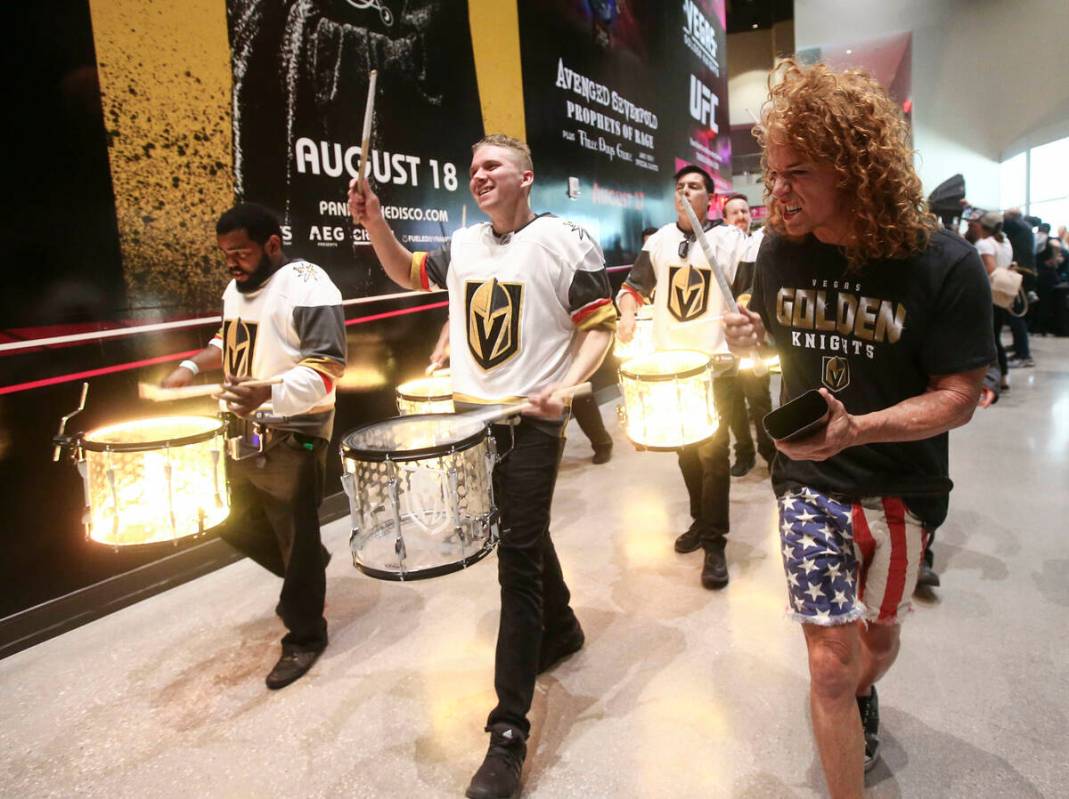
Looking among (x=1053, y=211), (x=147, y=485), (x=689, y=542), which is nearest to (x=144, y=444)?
(x=147, y=485)

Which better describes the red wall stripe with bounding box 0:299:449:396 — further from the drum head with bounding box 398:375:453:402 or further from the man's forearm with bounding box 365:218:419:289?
the man's forearm with bounding box 365:218:419:289

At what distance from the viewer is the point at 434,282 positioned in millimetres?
2436

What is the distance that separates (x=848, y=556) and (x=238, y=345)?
212 centimetres

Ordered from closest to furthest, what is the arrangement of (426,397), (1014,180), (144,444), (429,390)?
(144,444)
(426,397)
(429,390)
(1014,180)

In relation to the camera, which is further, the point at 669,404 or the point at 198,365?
the point at 669,404

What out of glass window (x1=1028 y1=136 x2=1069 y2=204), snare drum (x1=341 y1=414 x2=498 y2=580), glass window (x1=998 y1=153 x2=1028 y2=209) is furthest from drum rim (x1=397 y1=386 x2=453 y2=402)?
glass window (x1=998 y1=153 x2=1028 y2=209)

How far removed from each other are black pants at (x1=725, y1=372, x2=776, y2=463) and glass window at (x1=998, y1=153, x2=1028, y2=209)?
13.1 metres

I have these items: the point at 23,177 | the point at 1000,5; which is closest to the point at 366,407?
the point at 23,177

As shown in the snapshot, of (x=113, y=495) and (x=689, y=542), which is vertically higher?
(x=113, y=495)

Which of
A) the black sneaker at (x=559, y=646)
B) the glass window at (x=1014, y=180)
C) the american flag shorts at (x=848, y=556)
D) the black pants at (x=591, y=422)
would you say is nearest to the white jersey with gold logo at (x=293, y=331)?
the black sneaker at (x=559, y=646)

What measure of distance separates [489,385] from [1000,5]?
16826 millimetres

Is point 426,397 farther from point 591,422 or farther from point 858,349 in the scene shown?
point 591,422

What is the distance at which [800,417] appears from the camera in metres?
1.28

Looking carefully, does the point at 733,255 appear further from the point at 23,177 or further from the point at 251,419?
the point at 23,177
